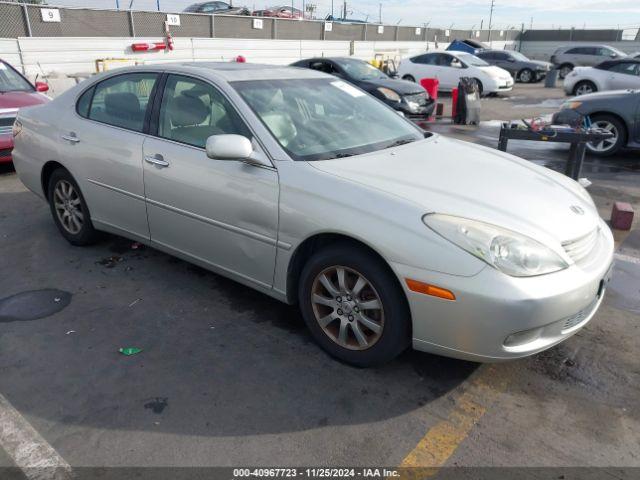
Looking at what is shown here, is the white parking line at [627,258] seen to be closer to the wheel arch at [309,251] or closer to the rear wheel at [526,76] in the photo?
the wheel arch at [309,251]

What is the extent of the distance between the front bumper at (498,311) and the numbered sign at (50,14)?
1605cm

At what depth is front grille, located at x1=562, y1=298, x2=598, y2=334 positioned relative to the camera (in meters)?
2.74

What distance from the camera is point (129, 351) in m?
3.24

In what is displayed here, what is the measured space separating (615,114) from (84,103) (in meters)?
7.82

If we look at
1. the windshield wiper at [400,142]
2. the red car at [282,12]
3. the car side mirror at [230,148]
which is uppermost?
the red car at [282,12]

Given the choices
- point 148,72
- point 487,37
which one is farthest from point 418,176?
point 487,37

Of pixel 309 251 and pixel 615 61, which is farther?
pixel 615 61

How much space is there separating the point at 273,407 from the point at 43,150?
11.3 ft

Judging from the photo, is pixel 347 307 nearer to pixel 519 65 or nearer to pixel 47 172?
pixel 47 172

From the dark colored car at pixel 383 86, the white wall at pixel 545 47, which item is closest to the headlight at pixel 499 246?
the dark colored car at pixel 383 86

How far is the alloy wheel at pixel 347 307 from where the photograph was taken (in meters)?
2.89

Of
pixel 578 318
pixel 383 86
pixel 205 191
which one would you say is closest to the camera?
pixel 578 318

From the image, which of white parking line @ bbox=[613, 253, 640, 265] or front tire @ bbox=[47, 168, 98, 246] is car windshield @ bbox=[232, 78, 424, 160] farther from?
white parking line @ bbox=[613, 253, 640, 265]

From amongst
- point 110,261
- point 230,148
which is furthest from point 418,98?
point 230,148
